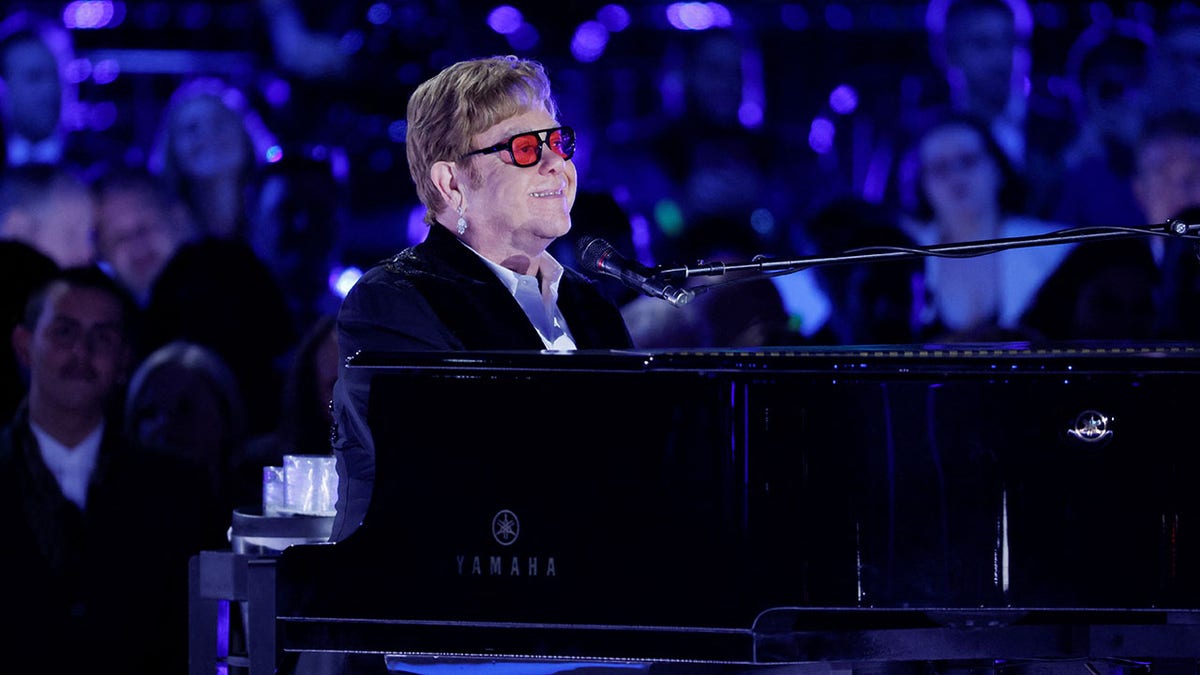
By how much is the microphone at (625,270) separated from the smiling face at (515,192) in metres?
0.17

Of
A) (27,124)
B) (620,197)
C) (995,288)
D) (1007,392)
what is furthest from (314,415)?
(1007,392)

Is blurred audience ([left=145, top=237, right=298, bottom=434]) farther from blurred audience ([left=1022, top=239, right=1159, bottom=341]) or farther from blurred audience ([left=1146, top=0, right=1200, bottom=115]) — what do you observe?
blurred audience ([left=1146, top=0, right=1200, bottom=115])

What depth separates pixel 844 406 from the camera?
271 centimetres

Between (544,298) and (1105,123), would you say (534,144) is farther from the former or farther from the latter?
(1105,123)

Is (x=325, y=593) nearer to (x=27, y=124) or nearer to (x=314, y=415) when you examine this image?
(x=314, y=415)

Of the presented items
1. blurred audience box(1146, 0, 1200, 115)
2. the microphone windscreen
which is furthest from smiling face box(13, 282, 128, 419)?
blurred audience box(1146, 0, 1200, 115)

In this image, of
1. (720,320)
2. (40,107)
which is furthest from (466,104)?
(40,107)

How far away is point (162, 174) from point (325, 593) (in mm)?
4593

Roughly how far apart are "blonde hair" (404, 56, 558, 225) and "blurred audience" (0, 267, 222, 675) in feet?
9.53

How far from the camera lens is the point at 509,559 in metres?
2.74

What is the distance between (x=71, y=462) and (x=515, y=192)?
330 centimetres

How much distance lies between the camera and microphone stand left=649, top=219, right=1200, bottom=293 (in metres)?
2.90

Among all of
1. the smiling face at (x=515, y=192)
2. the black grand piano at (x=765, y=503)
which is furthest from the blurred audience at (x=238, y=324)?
the black grand piano at (x=765, y=503)

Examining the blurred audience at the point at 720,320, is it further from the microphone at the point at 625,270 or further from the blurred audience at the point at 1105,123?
the microphone at the point at 625,270
